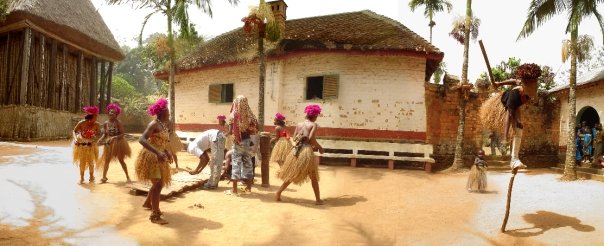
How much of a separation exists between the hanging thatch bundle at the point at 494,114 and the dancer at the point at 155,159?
4.71 m

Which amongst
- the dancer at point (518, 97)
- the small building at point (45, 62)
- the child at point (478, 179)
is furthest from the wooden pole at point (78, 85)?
the dancer at point (518, 97)

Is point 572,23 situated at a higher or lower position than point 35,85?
higher

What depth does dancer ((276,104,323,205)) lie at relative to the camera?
5.88 metres

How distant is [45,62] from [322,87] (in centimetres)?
1176

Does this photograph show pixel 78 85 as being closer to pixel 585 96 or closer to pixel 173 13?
pixel 173 13

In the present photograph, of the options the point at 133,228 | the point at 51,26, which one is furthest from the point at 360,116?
the point at 51,26

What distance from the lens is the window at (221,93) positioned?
562 inches

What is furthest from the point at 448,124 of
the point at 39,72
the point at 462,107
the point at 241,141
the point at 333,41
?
the point at 39,72

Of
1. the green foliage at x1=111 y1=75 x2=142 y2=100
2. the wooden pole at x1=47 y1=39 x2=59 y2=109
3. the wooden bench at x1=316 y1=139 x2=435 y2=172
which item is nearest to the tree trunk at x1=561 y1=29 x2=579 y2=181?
the wooden bench at x1=316 y1=139 x2=435 y2=172

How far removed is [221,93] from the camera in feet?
47.4

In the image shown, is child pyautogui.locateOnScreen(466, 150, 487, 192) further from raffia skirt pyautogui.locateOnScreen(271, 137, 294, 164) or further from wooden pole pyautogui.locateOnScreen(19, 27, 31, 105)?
wooden pole pyautogui.locateOnScreen(19, 27, 31, 105)

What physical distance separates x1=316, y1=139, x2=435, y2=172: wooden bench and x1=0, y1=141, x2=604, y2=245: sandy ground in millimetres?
3078

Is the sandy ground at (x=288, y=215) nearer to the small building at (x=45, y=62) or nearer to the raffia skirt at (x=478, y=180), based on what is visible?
the raffia skirt at (x=478, y=180)

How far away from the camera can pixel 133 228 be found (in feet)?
14.4
